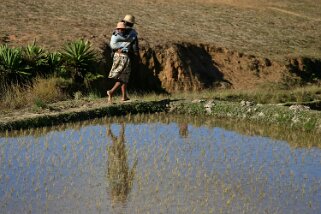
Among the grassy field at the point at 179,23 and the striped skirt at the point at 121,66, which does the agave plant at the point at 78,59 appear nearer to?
the grassy field at the point at 179,23

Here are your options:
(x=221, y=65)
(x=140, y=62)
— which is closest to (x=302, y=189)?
(x=140, y=62)

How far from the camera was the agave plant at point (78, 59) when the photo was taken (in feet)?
53.3

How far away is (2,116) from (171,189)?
16.5ft

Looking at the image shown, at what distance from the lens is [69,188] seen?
905 cm

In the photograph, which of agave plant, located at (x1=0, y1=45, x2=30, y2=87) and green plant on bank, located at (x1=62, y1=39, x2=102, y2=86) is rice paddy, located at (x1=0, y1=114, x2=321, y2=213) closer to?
agave plant, located at (x1=0, y1=45, x2=30, y2=87)

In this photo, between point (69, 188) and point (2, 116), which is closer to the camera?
point (69, 188)

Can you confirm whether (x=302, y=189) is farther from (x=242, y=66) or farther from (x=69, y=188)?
(x=242, y=66)

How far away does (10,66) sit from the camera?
601 inches

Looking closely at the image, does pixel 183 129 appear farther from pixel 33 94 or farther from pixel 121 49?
pixel 33 94

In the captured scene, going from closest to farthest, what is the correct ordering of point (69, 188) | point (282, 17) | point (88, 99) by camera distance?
1. point (69, 188)
2. point (88, 99)
3. point (282, 17)

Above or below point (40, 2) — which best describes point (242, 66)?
below

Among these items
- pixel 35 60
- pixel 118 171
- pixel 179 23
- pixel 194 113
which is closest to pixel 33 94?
pixel 35 60

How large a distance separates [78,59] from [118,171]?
6.61m

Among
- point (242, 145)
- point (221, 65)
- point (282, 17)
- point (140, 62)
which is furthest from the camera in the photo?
point (282, 17)
